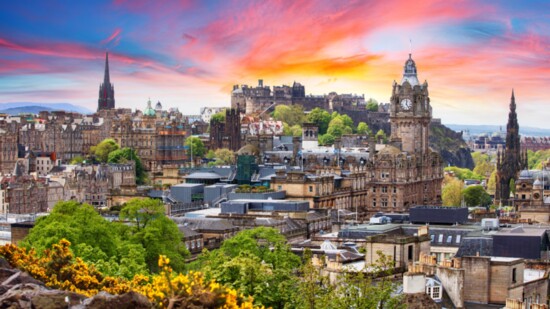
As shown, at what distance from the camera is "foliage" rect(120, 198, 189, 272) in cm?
6956

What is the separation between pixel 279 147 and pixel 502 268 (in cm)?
11694

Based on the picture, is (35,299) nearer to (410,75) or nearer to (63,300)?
(63,300)

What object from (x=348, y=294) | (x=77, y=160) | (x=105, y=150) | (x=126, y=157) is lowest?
(x=348, y=294)

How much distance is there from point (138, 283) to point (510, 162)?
12844cm

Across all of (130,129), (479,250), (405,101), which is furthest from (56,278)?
(130,129)

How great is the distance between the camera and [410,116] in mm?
146375

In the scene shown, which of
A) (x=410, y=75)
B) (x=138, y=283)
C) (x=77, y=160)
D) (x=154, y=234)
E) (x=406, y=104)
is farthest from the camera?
(x=77, y=160)

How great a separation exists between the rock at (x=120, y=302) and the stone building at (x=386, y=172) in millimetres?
82911

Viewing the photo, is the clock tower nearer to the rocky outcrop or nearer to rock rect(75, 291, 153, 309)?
the rocky outcrop

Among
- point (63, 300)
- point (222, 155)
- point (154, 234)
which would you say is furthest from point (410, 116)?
point (63, 300)

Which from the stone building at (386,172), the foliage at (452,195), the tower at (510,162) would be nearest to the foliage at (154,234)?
the stone building at (386,172)

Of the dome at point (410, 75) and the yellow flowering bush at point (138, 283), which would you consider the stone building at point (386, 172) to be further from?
the yellow flowering bush at point (138, 283)

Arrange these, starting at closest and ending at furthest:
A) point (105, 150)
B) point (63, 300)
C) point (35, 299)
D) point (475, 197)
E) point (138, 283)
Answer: point (35, 299) → point (63, 300) → point (138, 283) → point (475, 197) → point (105, 150)

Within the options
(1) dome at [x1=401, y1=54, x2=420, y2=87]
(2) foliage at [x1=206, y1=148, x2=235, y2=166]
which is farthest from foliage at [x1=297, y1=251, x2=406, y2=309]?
(2) foliage at [x1=206, y1=148, x2=235, y2=166]
